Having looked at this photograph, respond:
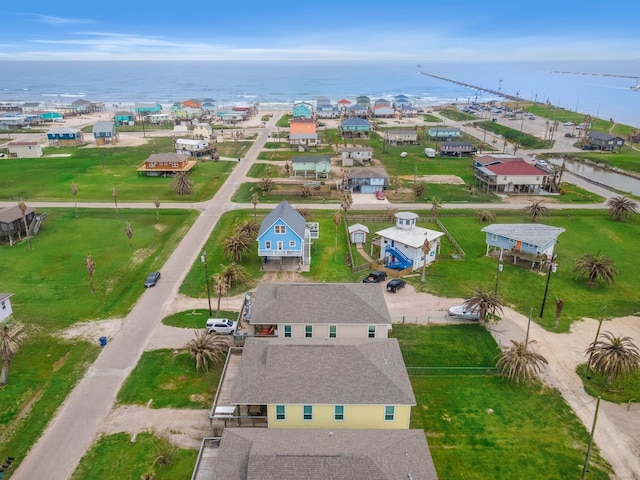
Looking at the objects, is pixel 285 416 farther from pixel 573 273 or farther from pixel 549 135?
pixel 549 135

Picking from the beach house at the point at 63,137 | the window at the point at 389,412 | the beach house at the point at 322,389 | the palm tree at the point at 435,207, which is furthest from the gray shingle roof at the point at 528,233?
the beach house at the point at 63,137

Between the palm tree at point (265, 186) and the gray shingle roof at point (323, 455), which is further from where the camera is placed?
the palm tree at point (265, 186)

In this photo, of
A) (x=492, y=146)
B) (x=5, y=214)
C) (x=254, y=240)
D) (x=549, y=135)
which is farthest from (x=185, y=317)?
(x=549, y=135)

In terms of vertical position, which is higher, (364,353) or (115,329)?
(364,353)

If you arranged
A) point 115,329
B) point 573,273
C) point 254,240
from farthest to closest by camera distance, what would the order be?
1. point 254,240
2. point 573,273
3. point 115,329

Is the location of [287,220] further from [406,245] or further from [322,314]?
[322,314]

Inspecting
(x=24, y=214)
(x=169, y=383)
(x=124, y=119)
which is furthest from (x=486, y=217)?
(x=124, y=119)

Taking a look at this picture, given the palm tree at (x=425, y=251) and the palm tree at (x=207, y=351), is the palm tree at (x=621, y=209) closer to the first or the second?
the palm tree at (x=425, y=251)
